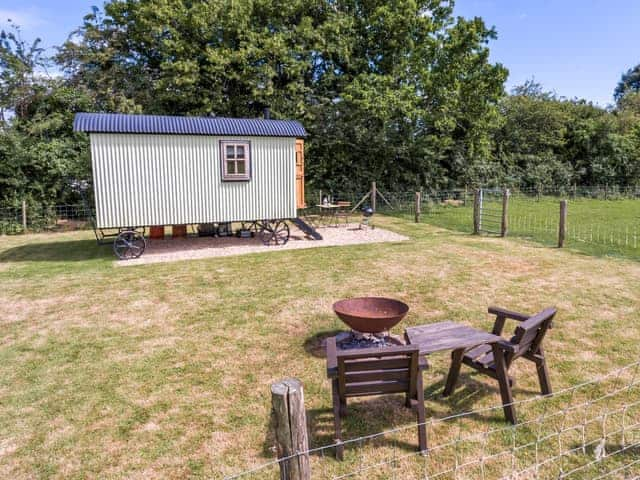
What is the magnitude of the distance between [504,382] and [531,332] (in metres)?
A: 0.50

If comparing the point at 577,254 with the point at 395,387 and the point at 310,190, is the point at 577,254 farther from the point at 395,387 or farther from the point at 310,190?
the point at 310,190

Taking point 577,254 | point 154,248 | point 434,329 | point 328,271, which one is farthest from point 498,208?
point 434,329

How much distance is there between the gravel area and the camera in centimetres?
1066

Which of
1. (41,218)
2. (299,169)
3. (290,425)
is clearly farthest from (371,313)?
(41,218)

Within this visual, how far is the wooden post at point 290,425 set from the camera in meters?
2.17

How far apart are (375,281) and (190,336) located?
3.73 metres

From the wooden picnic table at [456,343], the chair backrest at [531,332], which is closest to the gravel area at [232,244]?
the wooden picnic table at [456,343]

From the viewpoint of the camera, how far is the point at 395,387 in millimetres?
3332

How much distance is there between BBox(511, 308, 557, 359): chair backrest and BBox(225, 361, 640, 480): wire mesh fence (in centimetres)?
49

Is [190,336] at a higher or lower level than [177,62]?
lower

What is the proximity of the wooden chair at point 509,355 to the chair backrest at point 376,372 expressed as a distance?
89 cm

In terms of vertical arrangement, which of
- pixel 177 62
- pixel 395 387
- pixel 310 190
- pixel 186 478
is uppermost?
pixel 177 62

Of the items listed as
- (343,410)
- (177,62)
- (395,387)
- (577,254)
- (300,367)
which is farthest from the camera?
(177,62)

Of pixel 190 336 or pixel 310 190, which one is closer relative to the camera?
pixel 190 336
